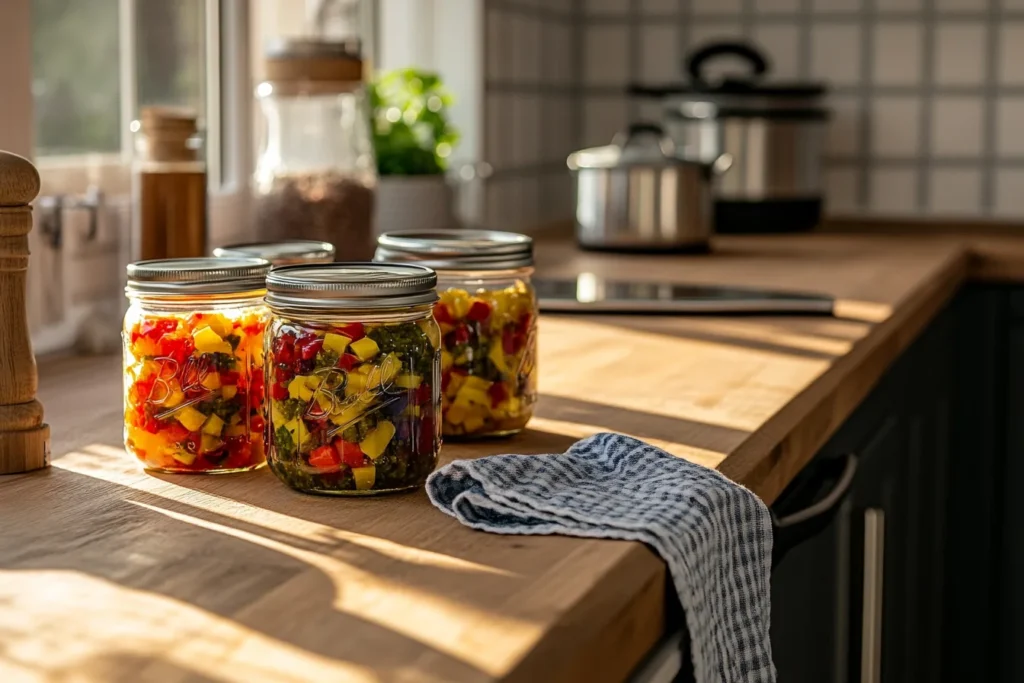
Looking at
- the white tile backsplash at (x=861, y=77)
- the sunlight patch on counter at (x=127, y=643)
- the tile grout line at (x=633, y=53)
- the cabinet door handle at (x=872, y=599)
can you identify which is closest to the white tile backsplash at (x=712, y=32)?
the white tile backsplash at (x=861, y=77)

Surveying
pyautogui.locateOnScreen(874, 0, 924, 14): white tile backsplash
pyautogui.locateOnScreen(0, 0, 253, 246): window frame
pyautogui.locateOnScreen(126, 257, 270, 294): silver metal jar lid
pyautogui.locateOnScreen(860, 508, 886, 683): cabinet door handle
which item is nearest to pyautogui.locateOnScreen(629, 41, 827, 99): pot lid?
pyautogui.locateOnScreen(874, 0, 924, 14): white tile backsplash

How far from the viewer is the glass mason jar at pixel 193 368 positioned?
0.76 m

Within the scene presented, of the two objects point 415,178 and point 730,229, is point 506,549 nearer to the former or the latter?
point 415,178

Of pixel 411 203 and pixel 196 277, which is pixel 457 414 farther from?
pixel 411 203

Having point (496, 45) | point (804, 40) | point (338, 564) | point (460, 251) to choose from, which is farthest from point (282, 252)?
point (804, 40)

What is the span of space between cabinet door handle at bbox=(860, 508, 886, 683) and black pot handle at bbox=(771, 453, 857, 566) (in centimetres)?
28

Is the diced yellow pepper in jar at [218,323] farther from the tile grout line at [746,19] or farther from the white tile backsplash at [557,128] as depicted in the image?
the tile grout line at [746,19]

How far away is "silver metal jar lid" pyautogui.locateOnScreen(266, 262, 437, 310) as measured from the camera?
700 millimetres

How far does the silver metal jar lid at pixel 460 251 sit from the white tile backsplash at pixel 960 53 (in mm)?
1989

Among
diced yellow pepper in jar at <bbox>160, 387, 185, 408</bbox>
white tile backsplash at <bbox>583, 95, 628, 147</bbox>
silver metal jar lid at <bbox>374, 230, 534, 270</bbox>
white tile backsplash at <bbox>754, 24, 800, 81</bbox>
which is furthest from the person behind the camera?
white tile backsplash at <bbox>583, 95, 628, 147</bbox>

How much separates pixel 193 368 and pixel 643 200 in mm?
1328

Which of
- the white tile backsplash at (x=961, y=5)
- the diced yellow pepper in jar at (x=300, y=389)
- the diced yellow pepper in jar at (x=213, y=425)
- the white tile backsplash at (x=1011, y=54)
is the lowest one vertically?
the diced yellow pepper in jar at (x=213, y=425)

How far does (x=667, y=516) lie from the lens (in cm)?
66

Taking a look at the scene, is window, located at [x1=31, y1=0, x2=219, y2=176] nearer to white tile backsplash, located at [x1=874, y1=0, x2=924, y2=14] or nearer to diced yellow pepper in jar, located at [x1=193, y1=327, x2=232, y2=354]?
diced yellow pepper in jar, located at [x1=193, y1=327, x2=232, y2=354]
